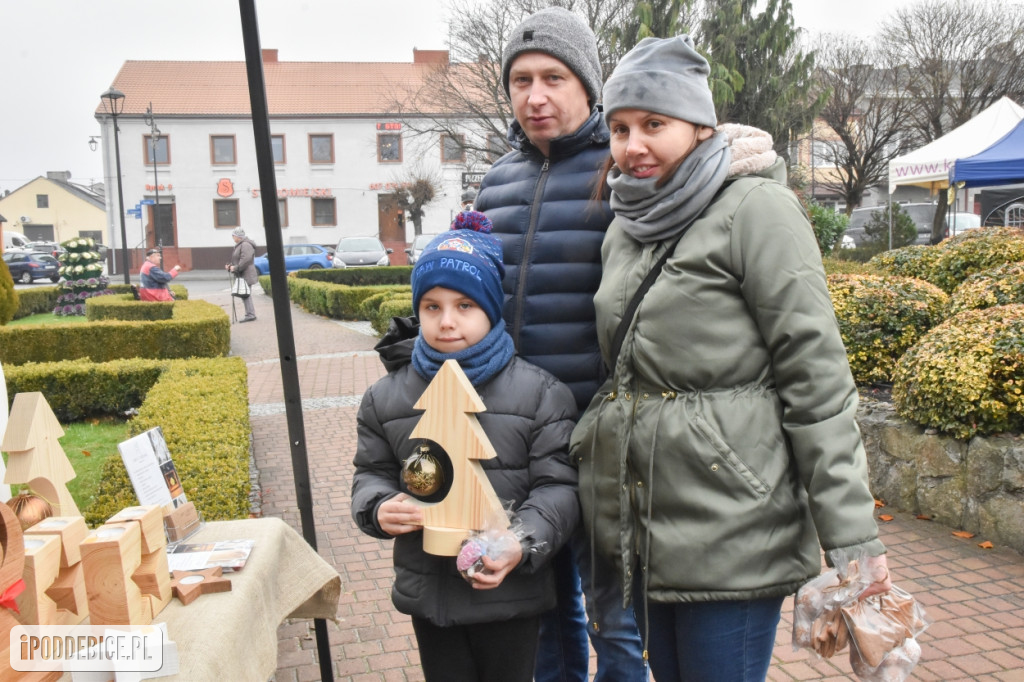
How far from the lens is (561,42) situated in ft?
7.20

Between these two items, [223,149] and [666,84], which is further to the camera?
[223,149]

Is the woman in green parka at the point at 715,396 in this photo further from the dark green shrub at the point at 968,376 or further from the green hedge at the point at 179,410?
the dark green shrub at the point at 968,376

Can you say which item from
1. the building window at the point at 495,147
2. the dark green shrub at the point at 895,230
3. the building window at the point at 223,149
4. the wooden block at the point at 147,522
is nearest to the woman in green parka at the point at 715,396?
the wooden block at the point at 147,522

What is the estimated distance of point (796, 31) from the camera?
18359mm

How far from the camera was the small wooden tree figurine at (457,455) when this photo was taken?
192 cm

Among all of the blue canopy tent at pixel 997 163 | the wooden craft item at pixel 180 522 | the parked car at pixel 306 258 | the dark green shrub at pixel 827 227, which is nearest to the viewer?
the wooden craft item at pixel 180 522

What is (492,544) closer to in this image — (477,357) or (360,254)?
(477,357)

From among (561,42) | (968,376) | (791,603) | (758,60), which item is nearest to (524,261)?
(561,42)

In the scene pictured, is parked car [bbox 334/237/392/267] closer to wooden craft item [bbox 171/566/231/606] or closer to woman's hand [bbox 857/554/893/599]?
wooden craft item [bbox 171/566/231/606]

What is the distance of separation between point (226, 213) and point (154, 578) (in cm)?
4206

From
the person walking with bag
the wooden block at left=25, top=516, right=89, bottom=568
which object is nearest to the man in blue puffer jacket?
the wooden block at left=25, top=516, right=89, bottom=568

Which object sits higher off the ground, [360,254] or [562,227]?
[360,254]

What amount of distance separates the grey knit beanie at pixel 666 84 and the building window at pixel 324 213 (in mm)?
41815

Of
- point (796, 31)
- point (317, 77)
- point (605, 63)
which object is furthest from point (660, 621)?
point (317, 77)
